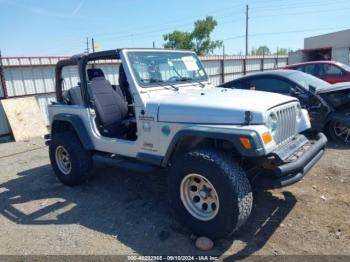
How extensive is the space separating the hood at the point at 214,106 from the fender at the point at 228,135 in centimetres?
15

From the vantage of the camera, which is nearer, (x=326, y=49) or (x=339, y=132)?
(x=339, y=132)

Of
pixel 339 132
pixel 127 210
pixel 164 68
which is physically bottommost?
pixel 127 210

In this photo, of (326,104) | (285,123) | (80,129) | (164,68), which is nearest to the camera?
(285,123)

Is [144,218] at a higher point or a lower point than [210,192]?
lower

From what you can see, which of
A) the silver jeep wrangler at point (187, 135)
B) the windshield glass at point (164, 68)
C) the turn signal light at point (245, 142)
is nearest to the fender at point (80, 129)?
the silver jeep wrangler at point (187, 135)

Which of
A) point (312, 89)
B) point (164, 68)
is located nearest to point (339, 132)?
point (312, 89)

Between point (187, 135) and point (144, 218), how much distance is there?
1.28 metres

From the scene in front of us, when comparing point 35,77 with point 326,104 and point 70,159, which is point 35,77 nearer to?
point 70,159

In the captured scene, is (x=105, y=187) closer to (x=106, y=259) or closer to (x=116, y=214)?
(x=116, y=214)

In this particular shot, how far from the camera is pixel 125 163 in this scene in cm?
411

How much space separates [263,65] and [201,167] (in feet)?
62.0

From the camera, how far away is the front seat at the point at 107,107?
466 centimetres

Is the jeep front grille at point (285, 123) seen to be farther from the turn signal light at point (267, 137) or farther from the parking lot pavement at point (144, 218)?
the parking lot pavement at point (144, 218)

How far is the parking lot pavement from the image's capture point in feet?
10.2
